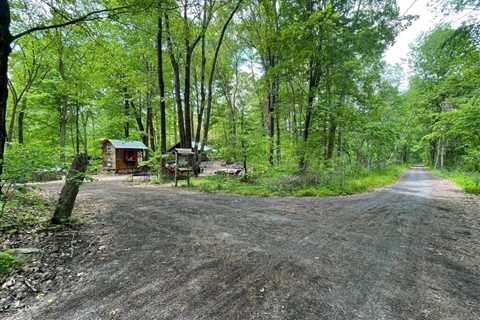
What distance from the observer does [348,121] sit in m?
9.50

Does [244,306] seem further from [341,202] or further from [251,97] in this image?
[251,97]

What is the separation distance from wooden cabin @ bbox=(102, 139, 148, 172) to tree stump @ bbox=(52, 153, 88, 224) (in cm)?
1390

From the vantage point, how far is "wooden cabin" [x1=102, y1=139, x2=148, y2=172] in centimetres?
1692

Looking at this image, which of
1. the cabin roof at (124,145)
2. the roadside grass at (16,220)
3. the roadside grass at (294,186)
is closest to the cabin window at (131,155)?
the cabin roof at (124,145)

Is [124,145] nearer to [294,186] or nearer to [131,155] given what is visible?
[131,155]

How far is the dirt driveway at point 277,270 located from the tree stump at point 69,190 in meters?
0.53

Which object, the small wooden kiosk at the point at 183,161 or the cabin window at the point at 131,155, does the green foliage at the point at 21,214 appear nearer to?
the small wooden kiosk at the point at 183,161

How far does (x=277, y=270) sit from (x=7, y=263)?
2.97 meters

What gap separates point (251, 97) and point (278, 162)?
1413 centimetres

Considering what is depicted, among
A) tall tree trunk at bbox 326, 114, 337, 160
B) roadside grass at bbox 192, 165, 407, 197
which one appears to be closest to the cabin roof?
roadside grass at bbox 192, 165, 407, 197

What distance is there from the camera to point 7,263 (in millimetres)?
2305

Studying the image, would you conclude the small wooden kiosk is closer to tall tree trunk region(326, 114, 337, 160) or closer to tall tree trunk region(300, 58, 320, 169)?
tall tree trunk region(300, 58, 320, 169)

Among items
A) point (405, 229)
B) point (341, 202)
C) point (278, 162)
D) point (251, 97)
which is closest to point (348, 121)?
point (278, 162)

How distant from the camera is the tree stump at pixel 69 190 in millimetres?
3510
